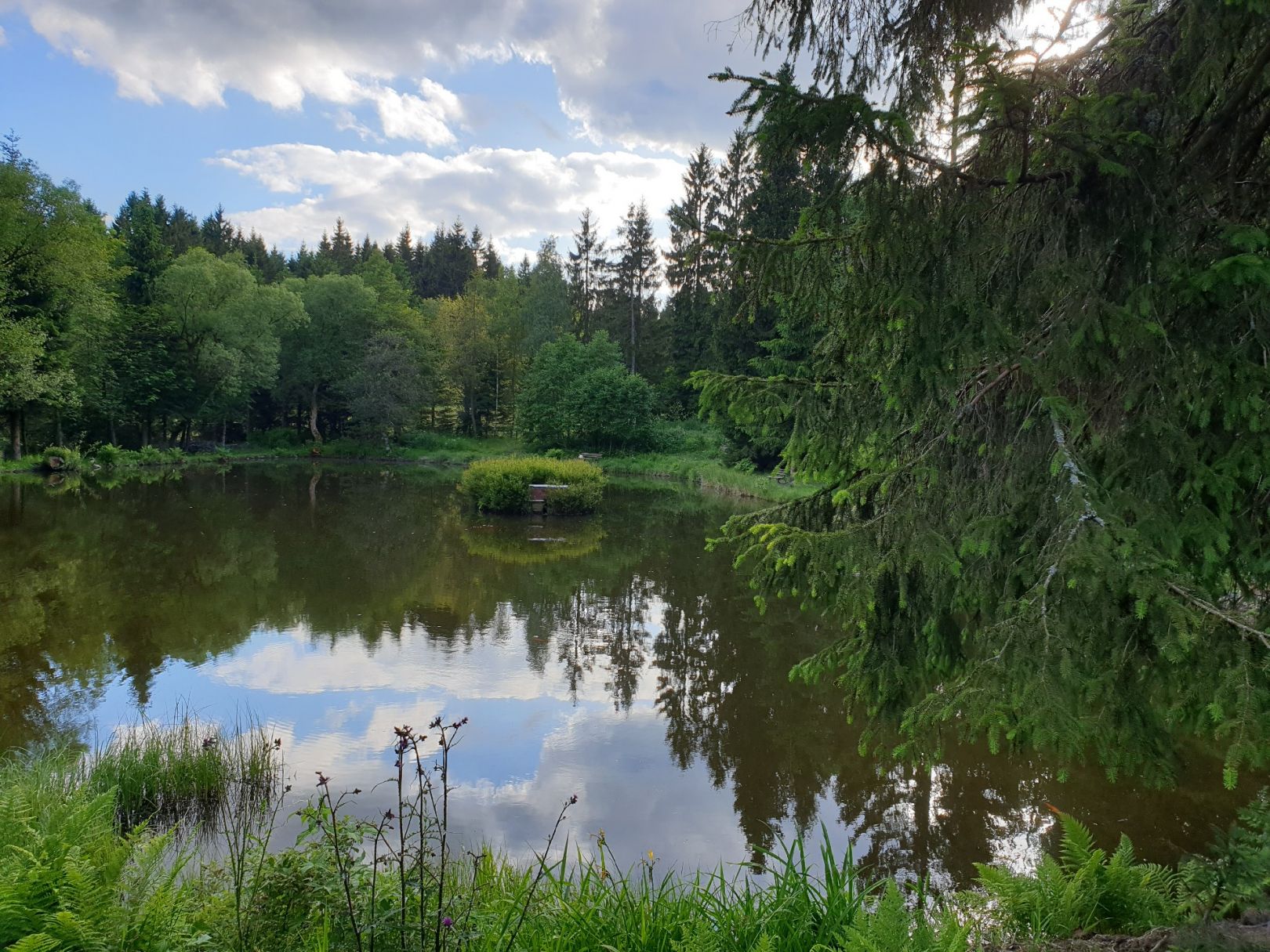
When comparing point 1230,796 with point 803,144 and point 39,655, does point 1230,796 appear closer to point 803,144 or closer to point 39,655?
point 803,144

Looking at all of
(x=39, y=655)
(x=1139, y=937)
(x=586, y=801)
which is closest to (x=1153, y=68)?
(x=1139, y=937)

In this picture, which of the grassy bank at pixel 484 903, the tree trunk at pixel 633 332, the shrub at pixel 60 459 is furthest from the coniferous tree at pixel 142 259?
the grassy bank at pixel 484 903

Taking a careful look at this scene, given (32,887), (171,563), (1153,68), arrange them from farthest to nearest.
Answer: (171,563) → (1153,68) → (32,887)

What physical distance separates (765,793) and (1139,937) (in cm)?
337

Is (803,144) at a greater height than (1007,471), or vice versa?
(803,144)

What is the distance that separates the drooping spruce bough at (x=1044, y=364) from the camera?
105 inches

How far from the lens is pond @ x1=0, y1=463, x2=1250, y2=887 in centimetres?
586

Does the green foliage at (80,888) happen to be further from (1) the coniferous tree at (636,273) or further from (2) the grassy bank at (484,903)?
(1) the coniferous tree at (636,273)

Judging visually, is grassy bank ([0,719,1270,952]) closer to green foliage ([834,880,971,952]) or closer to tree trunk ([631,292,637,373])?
green foliage ([834,880,971,952])

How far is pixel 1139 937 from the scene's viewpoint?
3172mm

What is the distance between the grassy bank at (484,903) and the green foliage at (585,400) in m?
36.6

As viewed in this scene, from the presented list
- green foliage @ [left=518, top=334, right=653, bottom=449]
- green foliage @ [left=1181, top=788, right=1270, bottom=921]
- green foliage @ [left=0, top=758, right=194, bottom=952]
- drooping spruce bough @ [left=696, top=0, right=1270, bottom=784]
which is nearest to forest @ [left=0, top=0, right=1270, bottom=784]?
drooping spruce bough @ [left=696, top=0, right=1270, bottom=784]

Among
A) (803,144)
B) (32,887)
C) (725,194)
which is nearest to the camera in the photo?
(32,887)

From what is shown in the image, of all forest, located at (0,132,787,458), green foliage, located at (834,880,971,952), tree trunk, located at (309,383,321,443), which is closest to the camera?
green foliage, located at (834,880,971,952)
